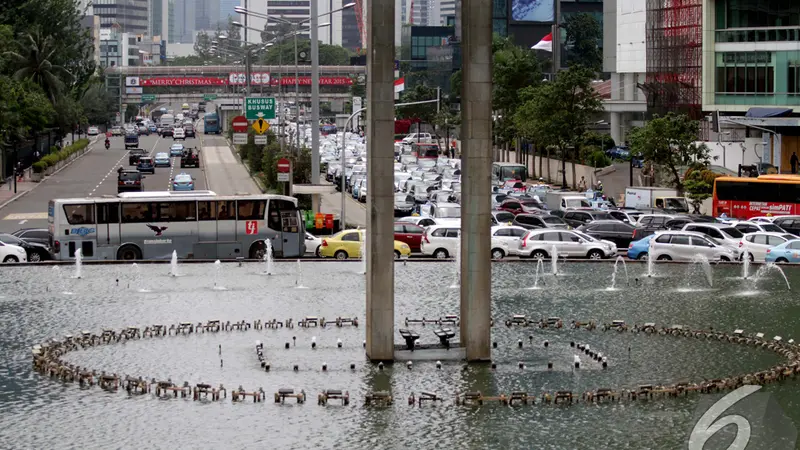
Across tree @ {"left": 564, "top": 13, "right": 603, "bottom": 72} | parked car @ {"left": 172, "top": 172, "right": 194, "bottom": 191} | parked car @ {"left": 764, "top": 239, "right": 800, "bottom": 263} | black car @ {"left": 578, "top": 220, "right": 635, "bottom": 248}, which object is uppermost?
tree @ {"left": 564, "top": 13, "right": 603, "bottom": 72}

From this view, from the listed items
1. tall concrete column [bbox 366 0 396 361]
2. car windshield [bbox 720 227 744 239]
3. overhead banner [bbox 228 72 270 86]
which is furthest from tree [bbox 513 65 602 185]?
tall concrete column [bbox 366 0 396 361]

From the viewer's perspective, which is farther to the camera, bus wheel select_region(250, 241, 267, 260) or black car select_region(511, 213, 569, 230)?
black car select_region(511, 213, 569, 230)

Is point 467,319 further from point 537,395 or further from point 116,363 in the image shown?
point 116,363

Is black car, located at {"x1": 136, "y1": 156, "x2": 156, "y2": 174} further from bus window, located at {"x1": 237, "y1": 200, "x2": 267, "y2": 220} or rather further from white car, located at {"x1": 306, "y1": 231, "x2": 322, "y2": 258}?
bus window, located at {"x1": 237, "y1": 200, "x2": 267, "y2": 220}

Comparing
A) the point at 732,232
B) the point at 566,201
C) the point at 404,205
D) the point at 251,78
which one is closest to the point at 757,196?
the point at 566,201

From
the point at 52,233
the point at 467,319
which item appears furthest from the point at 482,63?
the point at 52,233

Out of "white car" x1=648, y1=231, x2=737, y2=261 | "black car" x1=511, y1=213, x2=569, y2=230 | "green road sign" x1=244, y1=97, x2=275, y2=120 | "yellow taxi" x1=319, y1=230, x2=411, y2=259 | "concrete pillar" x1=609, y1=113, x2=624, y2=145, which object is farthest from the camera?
"concrete pillar" x1=609, y1=113, x2=624, y2=145

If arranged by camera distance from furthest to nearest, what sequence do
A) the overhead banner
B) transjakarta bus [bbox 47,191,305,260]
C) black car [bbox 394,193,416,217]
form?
the overhead banner
black car [bbox 394,193,416,217]
transjakarta bus [bbox 47,191,305,260]

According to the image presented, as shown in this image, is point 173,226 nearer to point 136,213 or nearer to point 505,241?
point 136,213
